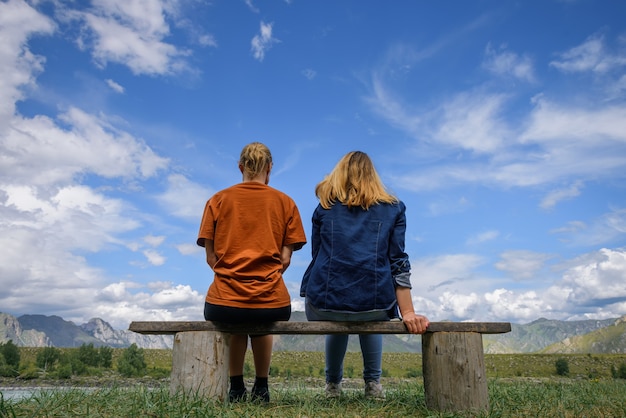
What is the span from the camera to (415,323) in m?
5.10

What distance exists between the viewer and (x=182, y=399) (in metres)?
4.61

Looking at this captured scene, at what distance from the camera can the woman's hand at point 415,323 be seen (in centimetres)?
509

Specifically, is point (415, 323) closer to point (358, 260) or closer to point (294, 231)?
point (358, 260)

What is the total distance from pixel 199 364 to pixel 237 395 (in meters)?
0.69

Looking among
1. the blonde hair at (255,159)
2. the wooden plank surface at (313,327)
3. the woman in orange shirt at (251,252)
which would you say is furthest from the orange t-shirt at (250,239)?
the wooden plank surface at (313,327)

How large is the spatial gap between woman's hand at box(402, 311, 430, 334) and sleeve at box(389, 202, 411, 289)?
315 mm

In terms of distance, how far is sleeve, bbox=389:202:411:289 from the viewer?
17.5ft

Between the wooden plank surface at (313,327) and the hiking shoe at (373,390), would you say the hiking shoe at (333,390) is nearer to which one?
the hiking shoe at (373,390)

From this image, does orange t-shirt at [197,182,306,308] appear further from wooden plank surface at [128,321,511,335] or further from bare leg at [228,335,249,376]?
bare leg at [228,335,249,376]

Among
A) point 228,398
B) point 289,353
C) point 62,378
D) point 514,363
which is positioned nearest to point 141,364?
point 62,378

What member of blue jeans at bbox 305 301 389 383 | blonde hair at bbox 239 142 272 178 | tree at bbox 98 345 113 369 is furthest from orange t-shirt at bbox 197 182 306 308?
tree at bbox 98 345 113 369

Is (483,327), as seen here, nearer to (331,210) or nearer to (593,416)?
(593,416)

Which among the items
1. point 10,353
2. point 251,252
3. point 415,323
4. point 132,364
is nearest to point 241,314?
point 251,252

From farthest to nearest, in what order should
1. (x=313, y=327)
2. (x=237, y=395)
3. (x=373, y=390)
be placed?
(x=373, y=390) → (x=237, y=395) → (x=313, y=327)
